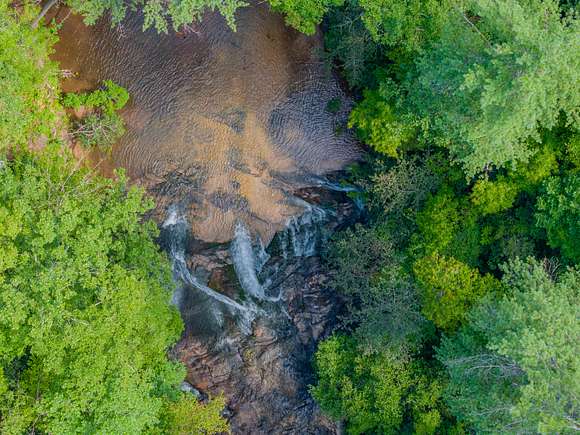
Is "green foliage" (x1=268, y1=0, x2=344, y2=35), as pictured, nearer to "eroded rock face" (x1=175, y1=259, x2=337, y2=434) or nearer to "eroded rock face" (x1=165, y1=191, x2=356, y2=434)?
"eroded rock face" (x1=165, y1=191, x2=356, y2=434)

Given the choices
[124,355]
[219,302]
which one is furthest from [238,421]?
[124,355]

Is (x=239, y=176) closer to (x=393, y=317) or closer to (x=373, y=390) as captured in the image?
(x=393, y=317)

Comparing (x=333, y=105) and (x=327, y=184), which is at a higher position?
(x=333, y=105)

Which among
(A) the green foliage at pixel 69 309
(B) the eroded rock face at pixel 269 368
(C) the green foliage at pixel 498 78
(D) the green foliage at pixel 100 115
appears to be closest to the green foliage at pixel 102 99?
(D) the green foliage at pixel 100 115

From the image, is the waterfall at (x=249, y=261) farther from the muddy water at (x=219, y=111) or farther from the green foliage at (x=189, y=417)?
the green foliage at (x=189, y=417)

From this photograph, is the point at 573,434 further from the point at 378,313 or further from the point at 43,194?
the point at 43,194

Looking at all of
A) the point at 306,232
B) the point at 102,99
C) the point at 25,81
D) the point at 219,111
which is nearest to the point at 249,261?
the point at 306,232

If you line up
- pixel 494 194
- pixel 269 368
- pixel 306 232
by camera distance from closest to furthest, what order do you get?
pixel 494 194 < pixel 269 368 < pixel 306 232
